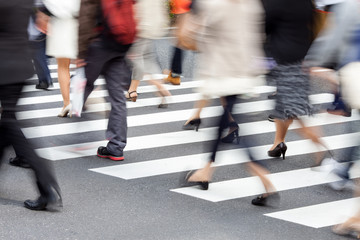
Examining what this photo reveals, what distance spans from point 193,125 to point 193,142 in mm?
569

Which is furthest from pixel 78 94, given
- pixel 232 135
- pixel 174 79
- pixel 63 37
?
pixel 174 79

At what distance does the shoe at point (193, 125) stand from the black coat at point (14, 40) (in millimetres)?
3294

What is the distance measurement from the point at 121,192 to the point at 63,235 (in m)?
1.00

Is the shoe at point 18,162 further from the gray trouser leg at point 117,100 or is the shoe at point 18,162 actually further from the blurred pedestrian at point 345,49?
the blurred pedestrian at point 345,49

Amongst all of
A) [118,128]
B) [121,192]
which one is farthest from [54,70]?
[121,192]

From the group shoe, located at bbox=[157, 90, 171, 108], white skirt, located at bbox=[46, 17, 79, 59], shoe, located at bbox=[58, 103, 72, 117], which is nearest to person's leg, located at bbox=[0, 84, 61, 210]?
white skirt, located at bbox=[46, 17, 79, 59]

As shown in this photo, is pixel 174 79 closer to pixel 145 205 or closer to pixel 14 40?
pixel 145 205

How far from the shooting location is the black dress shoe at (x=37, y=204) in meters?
5.26

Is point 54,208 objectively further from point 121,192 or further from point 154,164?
point 154,164

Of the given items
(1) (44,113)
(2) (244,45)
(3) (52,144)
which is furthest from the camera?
(1) (44,113)

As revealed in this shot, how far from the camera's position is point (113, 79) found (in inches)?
261

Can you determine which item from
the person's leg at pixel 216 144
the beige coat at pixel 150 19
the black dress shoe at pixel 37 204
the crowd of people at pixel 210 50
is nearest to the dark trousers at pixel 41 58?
the crowd of people at pixel 210 50

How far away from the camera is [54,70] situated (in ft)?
39.5

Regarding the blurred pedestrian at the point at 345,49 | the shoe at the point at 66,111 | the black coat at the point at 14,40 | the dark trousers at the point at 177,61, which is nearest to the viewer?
the blurred pedestrian at the point at 345,49
